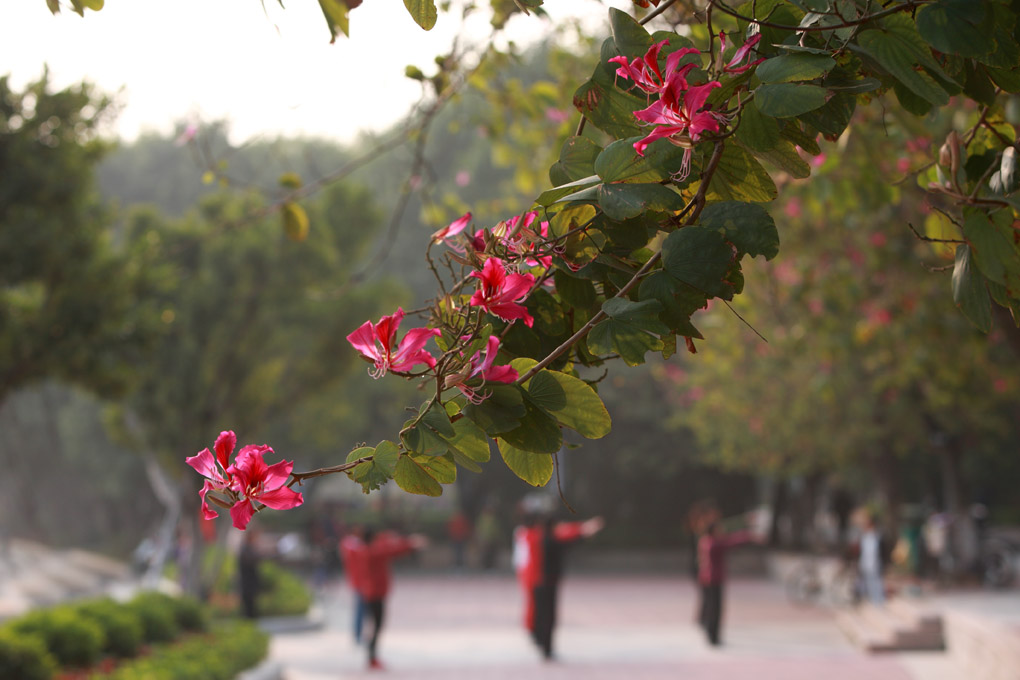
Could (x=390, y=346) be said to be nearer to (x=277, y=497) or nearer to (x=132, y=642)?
(x=277, y=497)

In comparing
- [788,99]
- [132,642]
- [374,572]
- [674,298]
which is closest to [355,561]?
[374,572]

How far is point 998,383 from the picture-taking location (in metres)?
12.3

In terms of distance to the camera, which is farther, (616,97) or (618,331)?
(616,97)

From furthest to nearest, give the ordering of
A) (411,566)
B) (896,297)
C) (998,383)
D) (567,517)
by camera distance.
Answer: (411,566) → (567,517) → (998,383) → (896,297)

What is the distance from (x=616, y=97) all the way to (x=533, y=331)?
0.43 meters

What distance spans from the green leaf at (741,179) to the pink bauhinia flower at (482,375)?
53cm

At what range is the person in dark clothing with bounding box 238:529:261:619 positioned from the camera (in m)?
15.6

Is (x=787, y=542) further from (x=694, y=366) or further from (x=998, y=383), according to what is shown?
(x=998, y=383)

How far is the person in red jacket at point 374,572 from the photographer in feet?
39.6

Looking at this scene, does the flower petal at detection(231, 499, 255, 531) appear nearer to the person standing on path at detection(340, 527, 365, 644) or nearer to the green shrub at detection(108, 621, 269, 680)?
the green shrub at detection(108, 621, 269, 680)

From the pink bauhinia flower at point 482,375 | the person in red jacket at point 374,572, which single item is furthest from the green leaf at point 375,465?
the person in red jacket at point 374,572

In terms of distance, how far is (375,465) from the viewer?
152 cm

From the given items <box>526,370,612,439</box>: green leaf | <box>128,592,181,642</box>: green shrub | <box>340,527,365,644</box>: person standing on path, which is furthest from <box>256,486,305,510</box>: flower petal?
<box>340,527,365,644</box>: person standing on path

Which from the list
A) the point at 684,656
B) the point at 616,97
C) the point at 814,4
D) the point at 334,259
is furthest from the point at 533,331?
the point at 334,259
